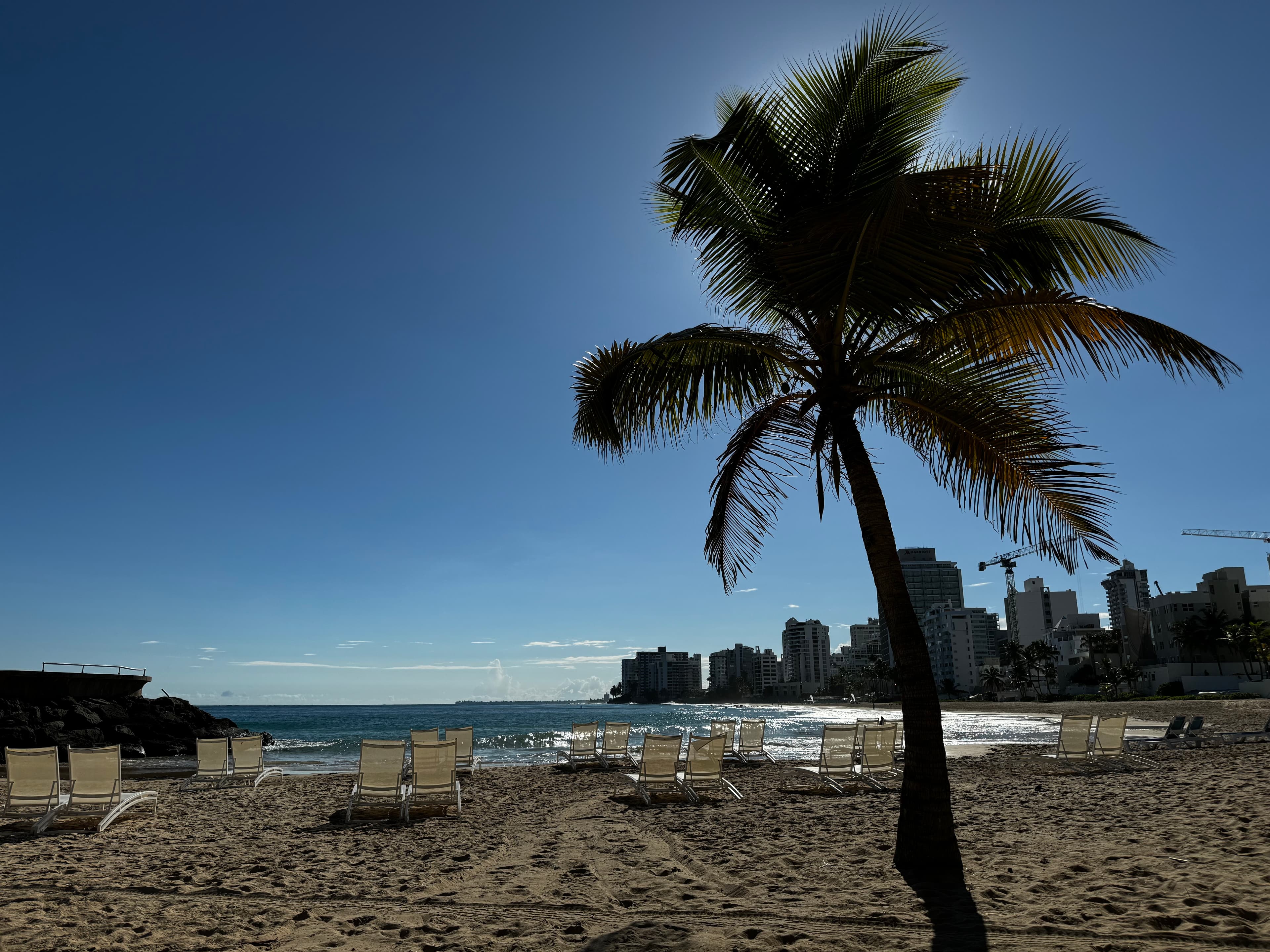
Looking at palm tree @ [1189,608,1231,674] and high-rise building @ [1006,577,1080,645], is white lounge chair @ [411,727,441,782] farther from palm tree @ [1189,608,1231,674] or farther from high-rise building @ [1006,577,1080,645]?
high-rise building @ [1006,577,1080,645]

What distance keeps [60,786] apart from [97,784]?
1.98 feet

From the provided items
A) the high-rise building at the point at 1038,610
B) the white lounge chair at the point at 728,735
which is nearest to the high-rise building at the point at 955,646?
the high-rise building at the point at 1038,610

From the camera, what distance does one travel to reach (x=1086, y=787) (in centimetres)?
1034

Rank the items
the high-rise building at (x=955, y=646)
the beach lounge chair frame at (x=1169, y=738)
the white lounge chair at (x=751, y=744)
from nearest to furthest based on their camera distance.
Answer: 1. the beach lounge chair frame at (x=1169, y=738)
2. the white lounge chair at (x=751, y=744)
3. the high-rise building at (x=955, y=646)

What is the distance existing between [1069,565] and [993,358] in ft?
5.43

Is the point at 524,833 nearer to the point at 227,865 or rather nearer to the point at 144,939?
the point at 227,865

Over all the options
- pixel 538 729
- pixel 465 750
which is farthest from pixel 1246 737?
pixel 538 729

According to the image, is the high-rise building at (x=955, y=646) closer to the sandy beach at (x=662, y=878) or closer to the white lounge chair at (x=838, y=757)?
the white lounge chair at (x=838, y=757)

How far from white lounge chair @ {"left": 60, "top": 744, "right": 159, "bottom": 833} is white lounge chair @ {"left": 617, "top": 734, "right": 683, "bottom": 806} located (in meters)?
6.35

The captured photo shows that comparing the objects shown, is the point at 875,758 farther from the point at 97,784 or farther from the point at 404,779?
the point at 97,784

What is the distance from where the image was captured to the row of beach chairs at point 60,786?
29.3 feet

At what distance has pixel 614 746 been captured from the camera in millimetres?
15891

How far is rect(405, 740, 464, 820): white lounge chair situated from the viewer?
998cm

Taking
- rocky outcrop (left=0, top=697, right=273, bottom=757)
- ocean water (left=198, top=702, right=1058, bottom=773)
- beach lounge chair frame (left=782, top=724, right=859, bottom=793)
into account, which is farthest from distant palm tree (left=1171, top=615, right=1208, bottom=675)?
rocky outcrop (left=0, top=697, right=273, bottom=757)
